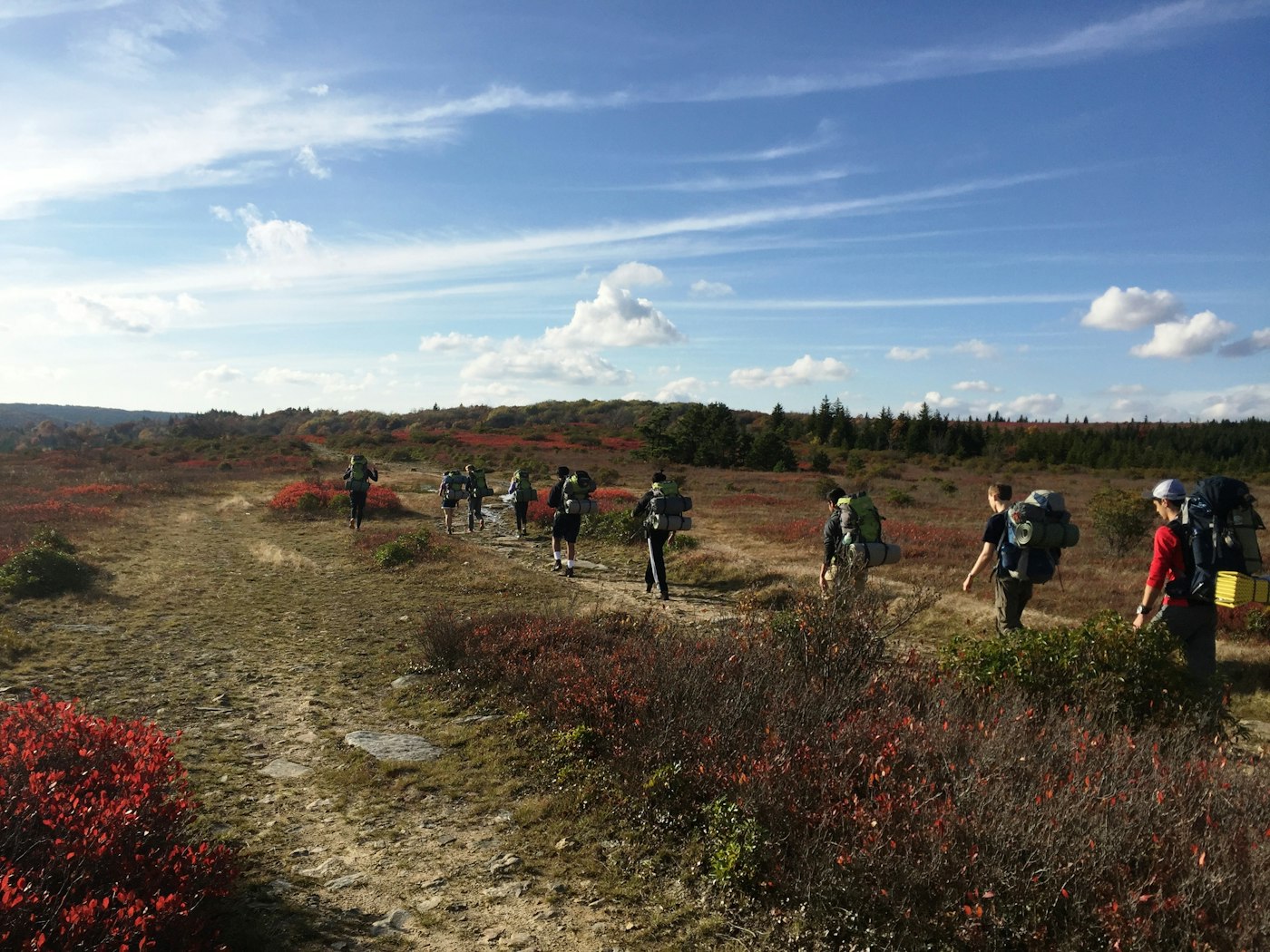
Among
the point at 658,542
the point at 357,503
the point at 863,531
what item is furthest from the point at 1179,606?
the point at 357,503

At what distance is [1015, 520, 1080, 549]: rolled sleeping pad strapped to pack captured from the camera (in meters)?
6.63

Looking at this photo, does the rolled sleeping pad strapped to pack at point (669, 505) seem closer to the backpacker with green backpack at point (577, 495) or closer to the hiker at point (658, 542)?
the hiker at point (658, 542)

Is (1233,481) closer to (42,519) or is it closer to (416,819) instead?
(416,819)

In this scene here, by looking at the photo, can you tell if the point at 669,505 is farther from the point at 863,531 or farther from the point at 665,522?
the point at 863,531

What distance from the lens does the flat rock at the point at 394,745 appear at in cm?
570

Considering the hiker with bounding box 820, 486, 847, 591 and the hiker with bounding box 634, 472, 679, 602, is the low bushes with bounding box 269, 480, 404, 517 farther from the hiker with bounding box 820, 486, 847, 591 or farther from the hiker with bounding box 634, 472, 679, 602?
the hiker with bounding box 820, 486, 847, 591

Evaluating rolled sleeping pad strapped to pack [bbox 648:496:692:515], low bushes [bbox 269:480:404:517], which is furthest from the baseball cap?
low bushes [bbox 269:480:404:517]

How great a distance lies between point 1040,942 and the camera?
2.99 meters

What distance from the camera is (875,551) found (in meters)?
8.27

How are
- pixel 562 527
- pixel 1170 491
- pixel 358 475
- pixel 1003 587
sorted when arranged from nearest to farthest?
pixel 1170 491, pixel 1003 587, pixel 562 527, pixel 358 475

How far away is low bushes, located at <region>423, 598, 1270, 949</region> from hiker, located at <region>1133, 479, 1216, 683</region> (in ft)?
3.44

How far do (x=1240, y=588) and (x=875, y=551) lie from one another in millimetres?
3472

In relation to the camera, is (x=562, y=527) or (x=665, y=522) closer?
(x=665, y=522)

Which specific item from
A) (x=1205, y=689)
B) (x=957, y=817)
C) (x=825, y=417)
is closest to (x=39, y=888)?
(x=957, y=817)
